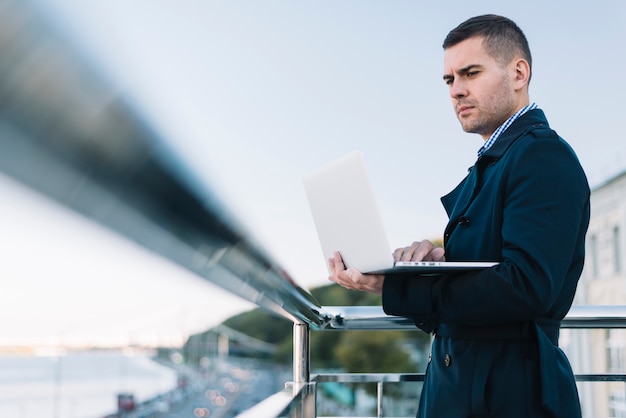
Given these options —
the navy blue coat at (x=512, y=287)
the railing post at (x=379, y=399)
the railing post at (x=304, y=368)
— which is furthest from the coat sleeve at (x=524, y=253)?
the railing post at (x=379, y=399)

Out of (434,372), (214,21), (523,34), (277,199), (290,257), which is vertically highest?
(214,21)

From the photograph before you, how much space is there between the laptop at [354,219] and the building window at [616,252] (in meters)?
23.4

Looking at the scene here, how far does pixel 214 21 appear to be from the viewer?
1123 inches

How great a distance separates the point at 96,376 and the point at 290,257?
1955 inches

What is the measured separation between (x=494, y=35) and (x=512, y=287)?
39 cm

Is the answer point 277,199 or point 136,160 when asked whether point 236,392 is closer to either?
point 277,199

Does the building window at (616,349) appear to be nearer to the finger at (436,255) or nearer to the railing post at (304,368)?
the railing post at (304,368)

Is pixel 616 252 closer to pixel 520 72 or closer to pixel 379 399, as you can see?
pixel 379 399

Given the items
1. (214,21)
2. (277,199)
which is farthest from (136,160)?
(277,199)

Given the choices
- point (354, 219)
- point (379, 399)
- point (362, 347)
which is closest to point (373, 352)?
point (362, 347)

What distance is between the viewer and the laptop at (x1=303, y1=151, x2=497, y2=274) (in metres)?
0.90

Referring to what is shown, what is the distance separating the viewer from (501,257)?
0.96m

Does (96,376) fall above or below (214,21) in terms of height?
below

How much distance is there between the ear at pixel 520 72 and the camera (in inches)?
42.8
